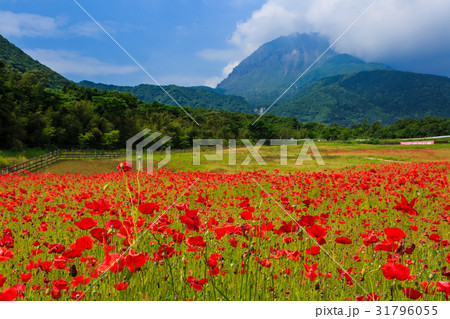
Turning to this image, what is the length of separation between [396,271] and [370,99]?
93.6 metres

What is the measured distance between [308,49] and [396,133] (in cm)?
4467

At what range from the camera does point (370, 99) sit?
264ft

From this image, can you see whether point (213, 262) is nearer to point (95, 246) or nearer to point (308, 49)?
point (95, 246)

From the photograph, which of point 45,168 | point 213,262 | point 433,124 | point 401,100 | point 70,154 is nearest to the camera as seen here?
point 213,262

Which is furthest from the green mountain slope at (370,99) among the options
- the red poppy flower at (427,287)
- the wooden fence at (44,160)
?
the wooden fence at (44,160)

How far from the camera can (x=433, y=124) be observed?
4941 cm

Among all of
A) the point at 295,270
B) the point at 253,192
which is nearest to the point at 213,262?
the point at 295,270

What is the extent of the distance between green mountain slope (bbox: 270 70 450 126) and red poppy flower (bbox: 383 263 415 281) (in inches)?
644

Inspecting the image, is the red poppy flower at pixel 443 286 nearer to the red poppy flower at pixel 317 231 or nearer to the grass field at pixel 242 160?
the red poppy flower at pixel 317 231

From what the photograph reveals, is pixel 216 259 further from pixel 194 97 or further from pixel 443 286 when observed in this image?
pixel 194 97

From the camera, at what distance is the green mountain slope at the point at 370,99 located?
1619 inches

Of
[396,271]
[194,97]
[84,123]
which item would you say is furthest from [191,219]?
[84,123]

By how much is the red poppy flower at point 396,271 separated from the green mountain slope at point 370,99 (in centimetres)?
1635
